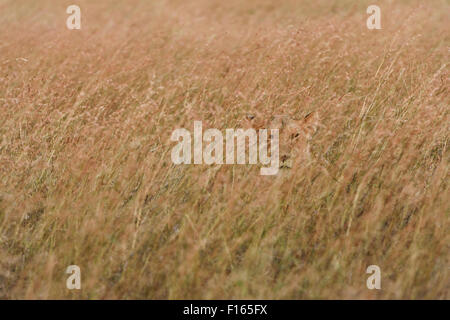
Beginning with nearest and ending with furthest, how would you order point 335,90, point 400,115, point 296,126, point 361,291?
point 361,291
point 296,126
point 400,115
point 335,90

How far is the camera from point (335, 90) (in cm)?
344

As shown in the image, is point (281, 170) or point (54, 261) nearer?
point (54, 261)

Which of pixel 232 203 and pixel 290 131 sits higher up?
pixel 290 131

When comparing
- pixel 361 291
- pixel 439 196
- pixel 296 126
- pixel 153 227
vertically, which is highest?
pixel 296 126

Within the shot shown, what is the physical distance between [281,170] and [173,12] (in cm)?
450

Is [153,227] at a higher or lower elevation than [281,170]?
lower

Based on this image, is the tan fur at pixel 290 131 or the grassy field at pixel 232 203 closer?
the grassy field at pixel 232 203

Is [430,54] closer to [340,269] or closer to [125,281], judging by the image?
[340,269]

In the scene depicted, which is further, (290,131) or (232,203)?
(290,131)

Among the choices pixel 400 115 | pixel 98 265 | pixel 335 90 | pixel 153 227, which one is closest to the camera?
pixel 98 265

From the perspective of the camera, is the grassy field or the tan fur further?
the tan fur

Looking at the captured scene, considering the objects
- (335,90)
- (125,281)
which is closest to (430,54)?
(335,90)

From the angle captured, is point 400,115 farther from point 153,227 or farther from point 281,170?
point 153,227

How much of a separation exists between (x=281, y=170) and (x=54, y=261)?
3.70 feet
